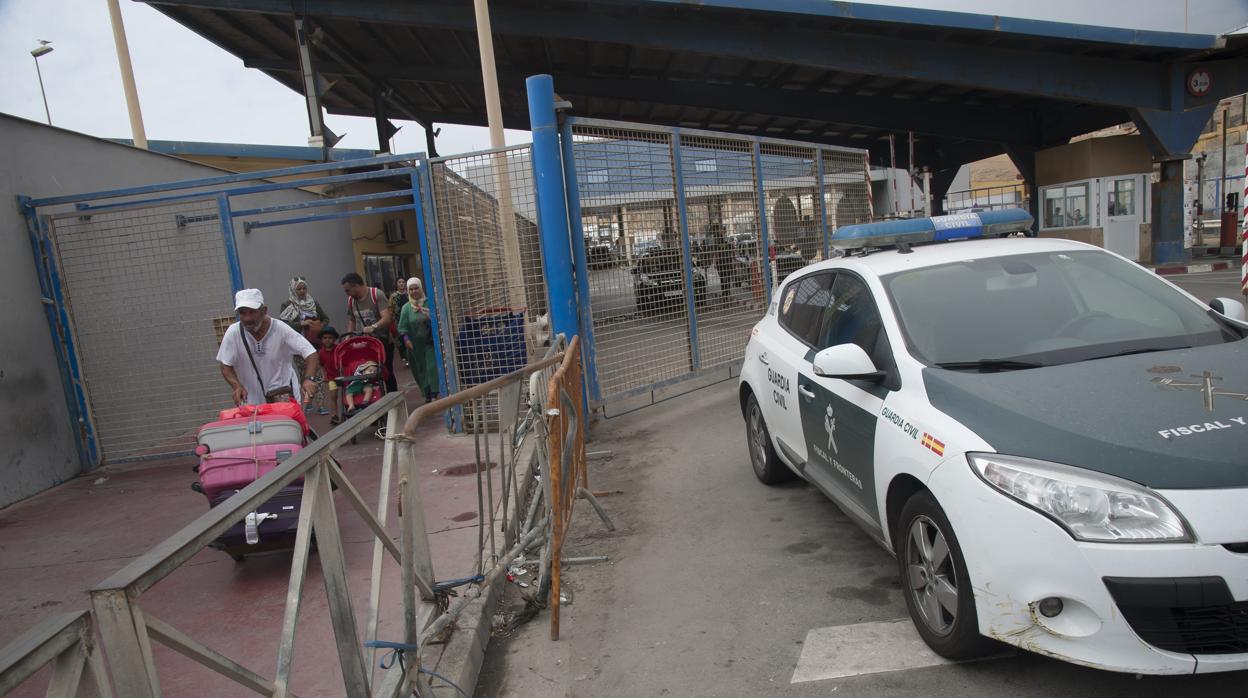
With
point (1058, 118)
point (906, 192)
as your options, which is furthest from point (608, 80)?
point (906, 192)

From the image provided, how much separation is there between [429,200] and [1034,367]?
19.2 ft

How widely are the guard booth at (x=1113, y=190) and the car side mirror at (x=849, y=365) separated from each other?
1973cm

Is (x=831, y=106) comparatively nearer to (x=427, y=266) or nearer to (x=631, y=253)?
(x=631, y=253)

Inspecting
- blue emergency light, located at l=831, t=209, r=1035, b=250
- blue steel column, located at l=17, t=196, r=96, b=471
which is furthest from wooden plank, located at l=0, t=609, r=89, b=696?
blue steel column, located at l=17, t=196, r=96, b=471

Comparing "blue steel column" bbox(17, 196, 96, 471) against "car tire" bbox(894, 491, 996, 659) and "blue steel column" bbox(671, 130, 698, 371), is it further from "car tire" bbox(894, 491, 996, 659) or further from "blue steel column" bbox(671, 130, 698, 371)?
"car tire" bbox(894, 491, 996, 659)

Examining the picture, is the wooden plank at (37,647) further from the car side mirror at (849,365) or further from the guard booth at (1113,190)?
the guard booth at (1113,190)

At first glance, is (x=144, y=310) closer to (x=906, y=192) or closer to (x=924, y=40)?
(x=924, y=40)

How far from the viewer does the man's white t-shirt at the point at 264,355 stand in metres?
5.59

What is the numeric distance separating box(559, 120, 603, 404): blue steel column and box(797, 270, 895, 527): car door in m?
3.20

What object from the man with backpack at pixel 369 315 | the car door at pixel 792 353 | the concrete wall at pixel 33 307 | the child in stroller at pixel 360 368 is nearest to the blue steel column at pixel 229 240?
the concrete wall at pixel 33 307

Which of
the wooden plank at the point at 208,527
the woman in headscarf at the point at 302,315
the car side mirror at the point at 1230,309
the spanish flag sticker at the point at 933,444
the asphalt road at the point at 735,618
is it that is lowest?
the asphalt road at the point at 735,618

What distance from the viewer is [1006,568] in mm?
2600

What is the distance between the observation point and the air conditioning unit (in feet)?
61.0

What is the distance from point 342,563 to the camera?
2646 millimetres
